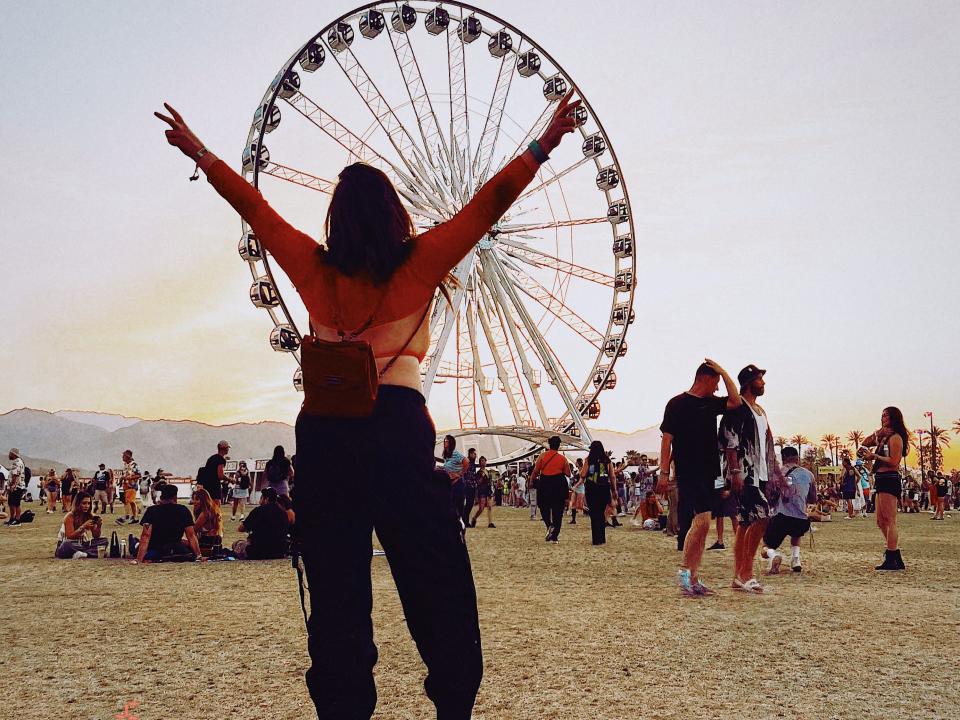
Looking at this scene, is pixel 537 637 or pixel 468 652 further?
pixel 537 637

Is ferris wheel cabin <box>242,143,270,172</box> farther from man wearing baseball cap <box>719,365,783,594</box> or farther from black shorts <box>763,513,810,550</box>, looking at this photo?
man wearing baseball cap <box>719,365,783,594</box>

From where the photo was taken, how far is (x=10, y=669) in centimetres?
491

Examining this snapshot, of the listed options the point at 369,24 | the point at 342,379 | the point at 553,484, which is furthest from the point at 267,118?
the point at 342,379

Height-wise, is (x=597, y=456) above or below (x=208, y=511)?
above

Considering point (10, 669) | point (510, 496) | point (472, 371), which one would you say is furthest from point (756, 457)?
point (510, 496)

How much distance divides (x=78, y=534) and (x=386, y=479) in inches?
492

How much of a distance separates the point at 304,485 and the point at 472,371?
3122 cm

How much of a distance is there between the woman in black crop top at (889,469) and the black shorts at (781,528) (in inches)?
35.4

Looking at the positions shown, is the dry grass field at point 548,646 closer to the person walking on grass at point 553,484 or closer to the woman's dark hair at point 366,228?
the woman's dark hair at point 366,228

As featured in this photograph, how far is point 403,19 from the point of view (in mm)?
25391

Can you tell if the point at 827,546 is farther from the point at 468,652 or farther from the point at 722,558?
the point at 468,652

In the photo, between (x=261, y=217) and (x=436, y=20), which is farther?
(x=436, y=20)

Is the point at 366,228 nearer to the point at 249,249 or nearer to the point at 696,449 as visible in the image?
the point at 696,449

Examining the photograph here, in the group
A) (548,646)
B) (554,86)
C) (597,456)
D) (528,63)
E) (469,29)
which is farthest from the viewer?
(554,86)
